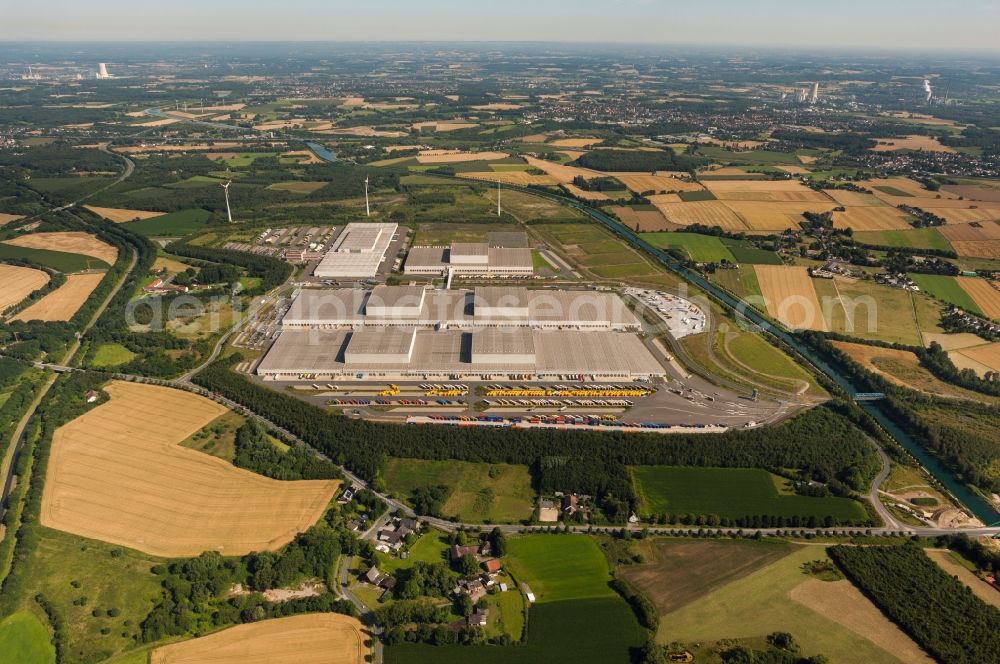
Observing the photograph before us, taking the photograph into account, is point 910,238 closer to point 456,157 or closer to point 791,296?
point 791,296

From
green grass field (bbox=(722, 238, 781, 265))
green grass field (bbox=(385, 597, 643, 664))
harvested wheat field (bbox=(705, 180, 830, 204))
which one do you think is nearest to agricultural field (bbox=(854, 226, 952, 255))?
green grass field (bbox=(722, 238, 781, 265))

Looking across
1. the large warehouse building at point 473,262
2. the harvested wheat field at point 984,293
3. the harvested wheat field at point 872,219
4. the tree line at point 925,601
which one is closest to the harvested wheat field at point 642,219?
the large warehouse building at point 473,262

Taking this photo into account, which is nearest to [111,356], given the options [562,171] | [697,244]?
[697,244]

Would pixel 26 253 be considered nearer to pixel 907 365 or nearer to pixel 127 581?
pixel 127 581

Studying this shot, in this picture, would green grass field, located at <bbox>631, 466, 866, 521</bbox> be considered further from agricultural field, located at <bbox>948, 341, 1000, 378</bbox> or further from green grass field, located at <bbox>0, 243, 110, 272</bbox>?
green grass field, located at <bbox>0, 243, 110, 272</bbox>

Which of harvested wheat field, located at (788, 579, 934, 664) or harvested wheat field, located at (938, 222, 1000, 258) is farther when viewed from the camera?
harvested wheat field, located at (938, 222, 1000, 258)

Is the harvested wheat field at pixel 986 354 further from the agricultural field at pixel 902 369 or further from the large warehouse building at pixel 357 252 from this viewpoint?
the large warehouse building at pixel 357 252
